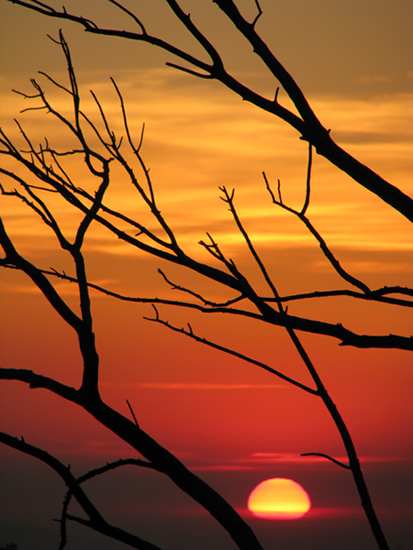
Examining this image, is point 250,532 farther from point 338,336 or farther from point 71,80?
point 71,80

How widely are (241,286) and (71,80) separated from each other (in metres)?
1.70

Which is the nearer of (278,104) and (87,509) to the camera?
(278,104)

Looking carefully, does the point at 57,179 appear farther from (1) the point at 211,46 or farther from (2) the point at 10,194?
(1) the point at 211,46

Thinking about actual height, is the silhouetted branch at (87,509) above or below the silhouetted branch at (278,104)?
below

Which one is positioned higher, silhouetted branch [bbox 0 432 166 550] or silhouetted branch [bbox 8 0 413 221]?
silhouetted branch [bbox 8 0 413 221]

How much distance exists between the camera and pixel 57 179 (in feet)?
9.73

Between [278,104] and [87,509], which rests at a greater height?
[278,104]

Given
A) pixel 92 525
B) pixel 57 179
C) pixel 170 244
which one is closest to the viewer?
pixel 170 244

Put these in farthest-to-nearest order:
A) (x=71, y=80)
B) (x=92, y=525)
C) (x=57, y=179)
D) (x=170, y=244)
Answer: (x=71, y=80), (x=57, y=179), (x=92, y=525), (x=170, y=244)

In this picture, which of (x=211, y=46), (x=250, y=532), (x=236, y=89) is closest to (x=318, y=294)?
(x=236, y=89)

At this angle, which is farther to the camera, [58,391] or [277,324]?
[58,391]

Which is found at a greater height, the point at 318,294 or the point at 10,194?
the point at 10,194

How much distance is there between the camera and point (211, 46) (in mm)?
2357

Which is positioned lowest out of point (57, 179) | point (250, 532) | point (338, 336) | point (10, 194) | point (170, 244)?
point (250, 532)
